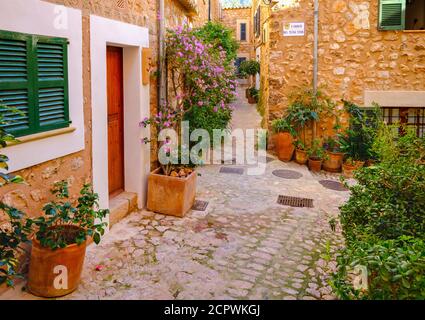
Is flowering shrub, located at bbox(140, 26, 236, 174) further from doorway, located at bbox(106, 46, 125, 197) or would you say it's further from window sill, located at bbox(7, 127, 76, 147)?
window sill, located at bbox(7, 127, 76, 147)

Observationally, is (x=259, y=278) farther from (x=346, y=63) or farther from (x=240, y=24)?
(x=240, y=24)

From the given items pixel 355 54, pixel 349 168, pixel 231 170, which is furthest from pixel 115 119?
pixel 355 54

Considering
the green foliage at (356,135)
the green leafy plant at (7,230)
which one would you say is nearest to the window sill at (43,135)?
the green leafy plant at (7,230)

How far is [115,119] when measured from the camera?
571 cm

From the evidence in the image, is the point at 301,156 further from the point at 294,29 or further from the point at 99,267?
the point at 99,267

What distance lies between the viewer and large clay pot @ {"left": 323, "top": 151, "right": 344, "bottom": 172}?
332 inches

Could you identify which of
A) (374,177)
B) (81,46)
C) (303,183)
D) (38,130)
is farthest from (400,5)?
(38,130)

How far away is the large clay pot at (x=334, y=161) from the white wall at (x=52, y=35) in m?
5.51

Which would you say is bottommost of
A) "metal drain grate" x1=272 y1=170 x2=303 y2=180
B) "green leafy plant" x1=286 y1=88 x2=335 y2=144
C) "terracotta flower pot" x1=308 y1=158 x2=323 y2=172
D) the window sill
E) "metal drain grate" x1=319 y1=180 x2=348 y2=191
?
"metal drain grate" x1=319 y1=180 x2=348 y2=191

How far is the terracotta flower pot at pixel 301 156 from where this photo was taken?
8805 mm

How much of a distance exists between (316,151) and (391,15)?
3.13 metres

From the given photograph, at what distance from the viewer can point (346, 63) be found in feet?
28.7

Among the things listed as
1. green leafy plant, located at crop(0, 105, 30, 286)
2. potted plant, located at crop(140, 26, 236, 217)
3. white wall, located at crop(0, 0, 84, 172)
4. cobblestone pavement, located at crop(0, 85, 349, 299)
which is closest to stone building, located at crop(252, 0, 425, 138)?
potted plant, located at crop(140, 26, 236, 217)

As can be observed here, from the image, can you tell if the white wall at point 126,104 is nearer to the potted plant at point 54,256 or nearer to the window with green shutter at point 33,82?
the window with green shutter at point 33,82
